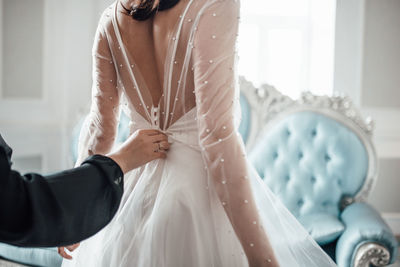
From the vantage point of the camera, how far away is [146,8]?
0.85 m

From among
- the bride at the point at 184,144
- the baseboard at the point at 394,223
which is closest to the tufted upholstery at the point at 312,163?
the baseboard at the point at 394,223

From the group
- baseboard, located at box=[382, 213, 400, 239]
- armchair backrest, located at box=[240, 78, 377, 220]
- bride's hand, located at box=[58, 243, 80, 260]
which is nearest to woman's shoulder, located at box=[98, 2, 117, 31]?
bride's hand, located at box=[58, 243, 80, 260]

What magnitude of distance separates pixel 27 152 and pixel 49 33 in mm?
900

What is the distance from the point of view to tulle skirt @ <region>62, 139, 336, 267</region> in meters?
0.86

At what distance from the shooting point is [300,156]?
227cm

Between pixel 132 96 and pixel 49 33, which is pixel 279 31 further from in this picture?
pixel 132 96

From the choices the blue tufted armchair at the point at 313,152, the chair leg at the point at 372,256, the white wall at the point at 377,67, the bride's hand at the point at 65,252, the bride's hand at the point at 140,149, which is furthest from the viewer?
the white wall at the point at 377,67

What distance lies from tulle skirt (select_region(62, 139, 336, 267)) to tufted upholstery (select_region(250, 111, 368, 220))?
1.39 meters

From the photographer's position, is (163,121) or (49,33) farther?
(49,33)

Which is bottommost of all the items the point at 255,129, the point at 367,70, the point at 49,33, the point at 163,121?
the point at 255,129

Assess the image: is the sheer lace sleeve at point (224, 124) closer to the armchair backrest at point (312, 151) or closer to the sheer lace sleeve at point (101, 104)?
the sheer lace sleeve at point (101, 104)

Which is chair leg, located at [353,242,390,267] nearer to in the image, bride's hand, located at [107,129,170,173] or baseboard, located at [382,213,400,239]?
bride's hand, located at [107,129,170,173]

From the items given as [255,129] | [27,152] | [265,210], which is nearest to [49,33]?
[27,152]

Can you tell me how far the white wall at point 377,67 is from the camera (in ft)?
9.66
